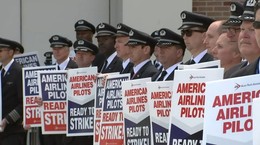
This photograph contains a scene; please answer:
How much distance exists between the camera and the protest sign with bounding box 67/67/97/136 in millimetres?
11898

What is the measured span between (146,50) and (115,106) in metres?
0.78

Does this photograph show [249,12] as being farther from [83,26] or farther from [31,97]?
[83,26]

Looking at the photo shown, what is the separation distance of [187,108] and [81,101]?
4.76 metres

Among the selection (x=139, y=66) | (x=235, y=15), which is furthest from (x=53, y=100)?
(x=235, y=15)

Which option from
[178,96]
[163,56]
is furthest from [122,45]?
[178,96]

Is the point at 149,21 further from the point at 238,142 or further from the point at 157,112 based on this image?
the point at 238,142

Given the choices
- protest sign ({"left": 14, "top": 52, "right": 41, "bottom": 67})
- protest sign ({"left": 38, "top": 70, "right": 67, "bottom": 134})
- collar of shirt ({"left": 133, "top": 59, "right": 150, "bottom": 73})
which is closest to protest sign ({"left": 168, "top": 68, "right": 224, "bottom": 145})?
collar of shirt ({"left": 133, "top": 59, "right": 150, "bottom": 73})

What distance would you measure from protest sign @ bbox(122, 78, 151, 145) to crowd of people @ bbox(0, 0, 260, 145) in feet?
0.76

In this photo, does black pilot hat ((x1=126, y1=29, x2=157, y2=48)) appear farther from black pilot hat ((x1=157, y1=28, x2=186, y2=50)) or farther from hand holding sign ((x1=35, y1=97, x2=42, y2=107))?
hand holding sign ((x1=35, y1=97, x2=42, y2=107))

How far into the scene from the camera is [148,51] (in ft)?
34.8

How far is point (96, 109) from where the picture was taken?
1120cm

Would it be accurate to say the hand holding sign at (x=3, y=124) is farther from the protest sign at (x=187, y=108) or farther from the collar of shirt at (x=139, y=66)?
the protest sign at (x=187, y=108)

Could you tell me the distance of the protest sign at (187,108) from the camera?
23.9ft

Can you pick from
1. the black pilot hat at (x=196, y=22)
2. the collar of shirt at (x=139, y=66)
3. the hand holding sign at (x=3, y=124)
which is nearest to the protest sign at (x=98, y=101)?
the collar of shirt at (x=139, y=66)
